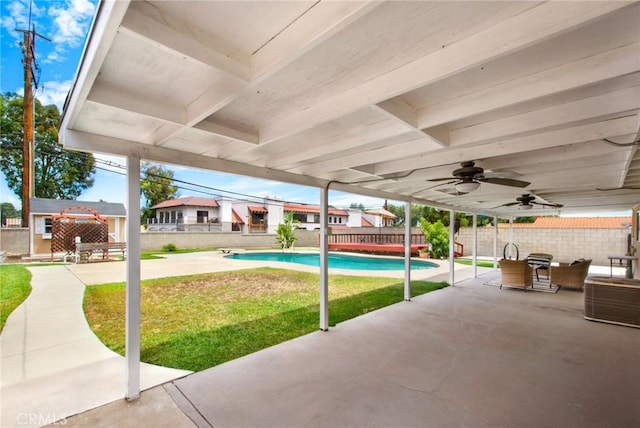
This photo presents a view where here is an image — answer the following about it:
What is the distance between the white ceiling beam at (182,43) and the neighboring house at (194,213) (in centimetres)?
2118

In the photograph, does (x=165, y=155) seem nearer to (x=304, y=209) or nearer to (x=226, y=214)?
(x=226, y=214)

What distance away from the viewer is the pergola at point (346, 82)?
1.16 meters

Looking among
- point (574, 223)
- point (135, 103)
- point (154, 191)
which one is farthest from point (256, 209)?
point (135, 103)

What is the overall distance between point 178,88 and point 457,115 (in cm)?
184

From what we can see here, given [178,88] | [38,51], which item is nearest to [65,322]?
[178,88]

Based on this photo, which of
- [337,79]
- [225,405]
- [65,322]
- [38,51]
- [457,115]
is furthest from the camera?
[38,51]

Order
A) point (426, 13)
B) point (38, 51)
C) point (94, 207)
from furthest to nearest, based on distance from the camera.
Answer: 1. point (94, 207)
2. point (38, 51)
3. point (426, 13)

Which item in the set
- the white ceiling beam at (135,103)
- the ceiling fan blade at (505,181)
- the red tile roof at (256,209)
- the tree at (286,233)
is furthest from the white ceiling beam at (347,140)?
the red tile roof at (256,209)

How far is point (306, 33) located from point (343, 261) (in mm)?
13901

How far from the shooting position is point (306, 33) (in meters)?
1.21

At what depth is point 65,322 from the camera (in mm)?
4578

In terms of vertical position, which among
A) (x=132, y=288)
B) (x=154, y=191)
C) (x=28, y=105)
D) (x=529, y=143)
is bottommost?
(x=132, y=288)

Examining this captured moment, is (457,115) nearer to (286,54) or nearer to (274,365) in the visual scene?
(286,54)

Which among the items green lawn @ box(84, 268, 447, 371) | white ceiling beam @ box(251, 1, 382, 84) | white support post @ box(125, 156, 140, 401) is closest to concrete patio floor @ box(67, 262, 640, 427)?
white support post @ box(125, 156, 140, 401)
